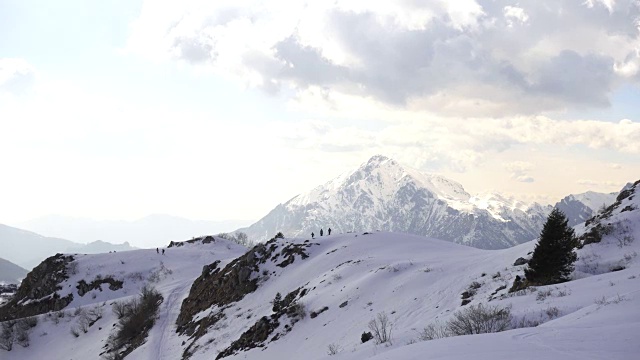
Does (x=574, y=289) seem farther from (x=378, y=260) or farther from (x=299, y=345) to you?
(x=378, y=260)

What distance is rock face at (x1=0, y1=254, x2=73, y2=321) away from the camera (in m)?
69.9

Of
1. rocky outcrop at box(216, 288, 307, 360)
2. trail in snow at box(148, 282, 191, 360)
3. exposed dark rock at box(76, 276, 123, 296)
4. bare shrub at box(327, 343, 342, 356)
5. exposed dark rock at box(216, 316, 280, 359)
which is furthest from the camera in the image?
exposed dark rock at box(76, 276, 123, 296)

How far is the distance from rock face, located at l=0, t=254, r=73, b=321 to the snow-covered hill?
6.72 ft

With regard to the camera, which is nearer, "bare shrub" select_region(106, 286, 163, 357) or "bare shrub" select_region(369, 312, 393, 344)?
"bare shrub" select_region(369, 312, 393, 344)

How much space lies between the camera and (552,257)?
21828 millimetres

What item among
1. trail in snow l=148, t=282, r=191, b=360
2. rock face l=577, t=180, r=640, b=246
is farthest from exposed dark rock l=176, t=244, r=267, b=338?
rock face l=577, t=180, r=640, b=246

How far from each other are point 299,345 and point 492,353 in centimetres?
2167

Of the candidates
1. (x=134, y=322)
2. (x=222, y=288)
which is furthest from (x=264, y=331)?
(x=134, y=322)

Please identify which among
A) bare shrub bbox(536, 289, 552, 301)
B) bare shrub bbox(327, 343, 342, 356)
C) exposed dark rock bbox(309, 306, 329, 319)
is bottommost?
exposed dark rock bbox(309, 306, 329, 319)

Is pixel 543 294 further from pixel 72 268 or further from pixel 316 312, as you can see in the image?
pixel 72 268

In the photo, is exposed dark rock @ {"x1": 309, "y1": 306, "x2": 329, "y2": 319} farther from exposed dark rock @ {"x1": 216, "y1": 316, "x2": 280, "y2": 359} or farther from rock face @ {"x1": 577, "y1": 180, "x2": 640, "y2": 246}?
rock face @ {"x1": 577, "y1": 180, "x2": 640, "y2": 246}

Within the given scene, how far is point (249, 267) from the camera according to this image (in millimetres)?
52312

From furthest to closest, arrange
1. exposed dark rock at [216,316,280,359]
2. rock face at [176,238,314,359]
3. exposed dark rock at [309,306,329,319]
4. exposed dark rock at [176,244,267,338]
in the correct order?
exposed dark rock at [176,244,267,338]
rock face at [176,238,314,359]
exposed dark rock at [309,306,329,319]
exposed dark rock at [216,316,280,359]

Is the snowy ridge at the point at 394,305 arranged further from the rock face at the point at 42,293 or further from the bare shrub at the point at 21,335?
the rock face at the point at 42,293
